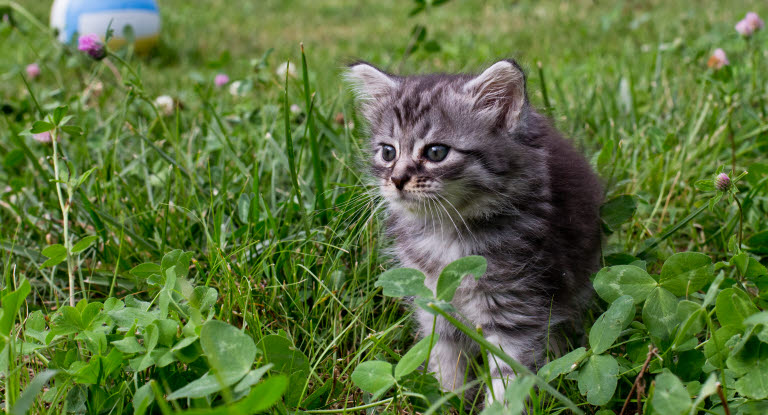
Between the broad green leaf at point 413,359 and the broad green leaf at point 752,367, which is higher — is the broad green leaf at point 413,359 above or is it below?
below

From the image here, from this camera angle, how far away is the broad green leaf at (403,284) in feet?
4.83

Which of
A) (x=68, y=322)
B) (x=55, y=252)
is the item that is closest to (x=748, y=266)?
(x=68, y=322)

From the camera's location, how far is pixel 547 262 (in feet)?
6.28

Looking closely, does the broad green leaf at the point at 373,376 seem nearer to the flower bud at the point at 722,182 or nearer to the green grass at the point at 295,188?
the green grass at the point at 295,188

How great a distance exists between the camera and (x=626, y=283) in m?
1.72

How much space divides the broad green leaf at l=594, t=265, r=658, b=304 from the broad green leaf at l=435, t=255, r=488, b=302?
0.43m

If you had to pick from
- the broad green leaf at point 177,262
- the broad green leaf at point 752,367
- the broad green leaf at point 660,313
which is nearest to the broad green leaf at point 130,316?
the broad green leaf at point 177,262

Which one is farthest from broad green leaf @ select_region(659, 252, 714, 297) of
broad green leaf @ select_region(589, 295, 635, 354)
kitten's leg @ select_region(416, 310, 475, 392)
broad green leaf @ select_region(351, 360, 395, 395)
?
broad green leaf @ select_region(351, 360, 395, 395)

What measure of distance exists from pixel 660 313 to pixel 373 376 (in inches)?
29.6

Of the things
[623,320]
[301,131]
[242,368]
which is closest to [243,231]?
[301,131]

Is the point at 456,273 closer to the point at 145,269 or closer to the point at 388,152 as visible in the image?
the point at 388,152

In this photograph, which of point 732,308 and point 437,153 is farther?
point 437,153

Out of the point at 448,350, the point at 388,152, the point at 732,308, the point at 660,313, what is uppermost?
the point at 388,152

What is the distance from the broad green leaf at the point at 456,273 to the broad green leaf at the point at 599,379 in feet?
1.24
